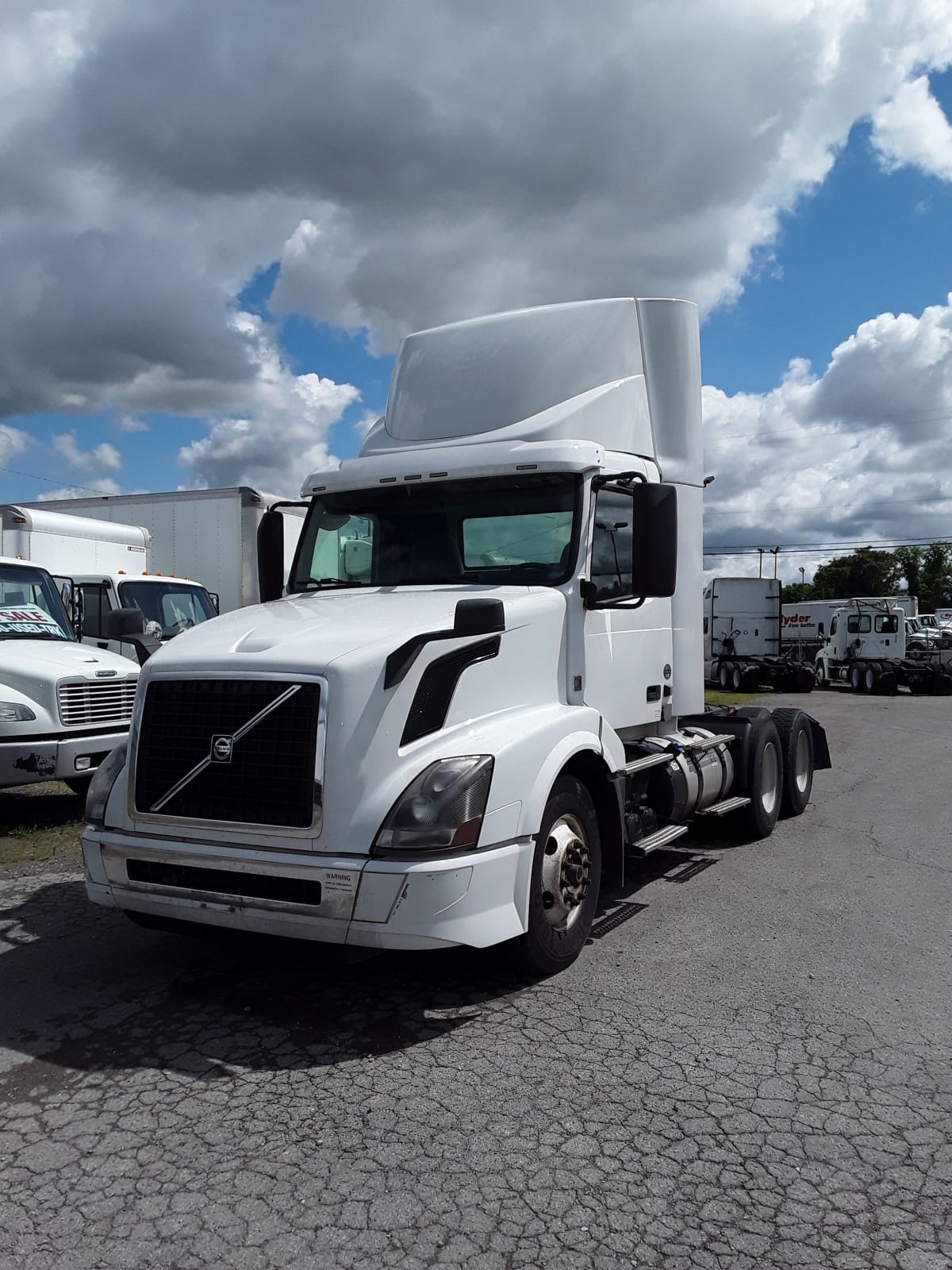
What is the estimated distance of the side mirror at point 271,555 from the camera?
6.53 metres

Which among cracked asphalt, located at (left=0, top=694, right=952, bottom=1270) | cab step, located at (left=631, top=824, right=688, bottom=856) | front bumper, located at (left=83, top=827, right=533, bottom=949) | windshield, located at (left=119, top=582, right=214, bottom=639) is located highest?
windshield, located at (left=119, top=582, right=214, bottom=639)

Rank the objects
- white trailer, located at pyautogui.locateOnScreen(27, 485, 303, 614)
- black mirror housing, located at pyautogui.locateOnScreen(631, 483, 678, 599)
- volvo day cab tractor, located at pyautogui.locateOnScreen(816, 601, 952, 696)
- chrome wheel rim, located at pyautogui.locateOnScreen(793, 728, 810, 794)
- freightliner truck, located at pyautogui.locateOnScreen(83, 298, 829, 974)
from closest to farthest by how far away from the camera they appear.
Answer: freightliner truck, located at pyautogui.locateOnScreen(83, 298, 829, 974) < black mirror housing, located at pyautogui.locateOnScreen(631, 483, 678, 599) < chrome wheel rim, located at pyautogui.locateOnScreen(793, 728, 810, 794) < white trailer, located at pyautogui.locateOnScreen(27, 485, 303, 614) < volvo day cab tractor, located at pyautogui.locateOnScreen(816, 601, 952, 696)

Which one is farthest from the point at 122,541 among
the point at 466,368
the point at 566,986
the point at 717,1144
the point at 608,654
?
the point at 717,1144

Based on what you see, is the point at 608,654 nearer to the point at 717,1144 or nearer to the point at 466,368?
the point at 466,368

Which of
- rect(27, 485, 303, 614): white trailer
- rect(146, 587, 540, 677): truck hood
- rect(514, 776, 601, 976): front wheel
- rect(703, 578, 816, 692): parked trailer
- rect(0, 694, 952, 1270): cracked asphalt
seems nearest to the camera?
rect(0, 694, 952, 1270): cracked asphalt

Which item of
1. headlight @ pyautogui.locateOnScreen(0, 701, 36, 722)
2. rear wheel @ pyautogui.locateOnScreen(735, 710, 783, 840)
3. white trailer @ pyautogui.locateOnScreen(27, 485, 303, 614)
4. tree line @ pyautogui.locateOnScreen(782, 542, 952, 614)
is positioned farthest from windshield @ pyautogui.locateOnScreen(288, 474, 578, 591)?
tree line @ pyautogui.locateOnScreen(782, 542, 952, 614)

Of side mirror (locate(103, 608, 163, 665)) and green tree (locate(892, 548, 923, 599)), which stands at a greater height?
green tree (locate(892, 548, 923, 599))

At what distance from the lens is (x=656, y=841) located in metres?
6.14

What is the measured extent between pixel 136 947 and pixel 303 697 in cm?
212

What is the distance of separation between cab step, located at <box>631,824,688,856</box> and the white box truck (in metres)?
7.20

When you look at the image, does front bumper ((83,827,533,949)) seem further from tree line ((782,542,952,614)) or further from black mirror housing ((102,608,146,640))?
tree line ((782,542,952,614))

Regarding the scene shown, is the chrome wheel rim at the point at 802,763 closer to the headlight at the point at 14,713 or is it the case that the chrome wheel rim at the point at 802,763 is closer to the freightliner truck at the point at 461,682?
the freightliner truck at the point at 461,682

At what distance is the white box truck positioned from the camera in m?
12.3

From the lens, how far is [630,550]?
19.2 ft
